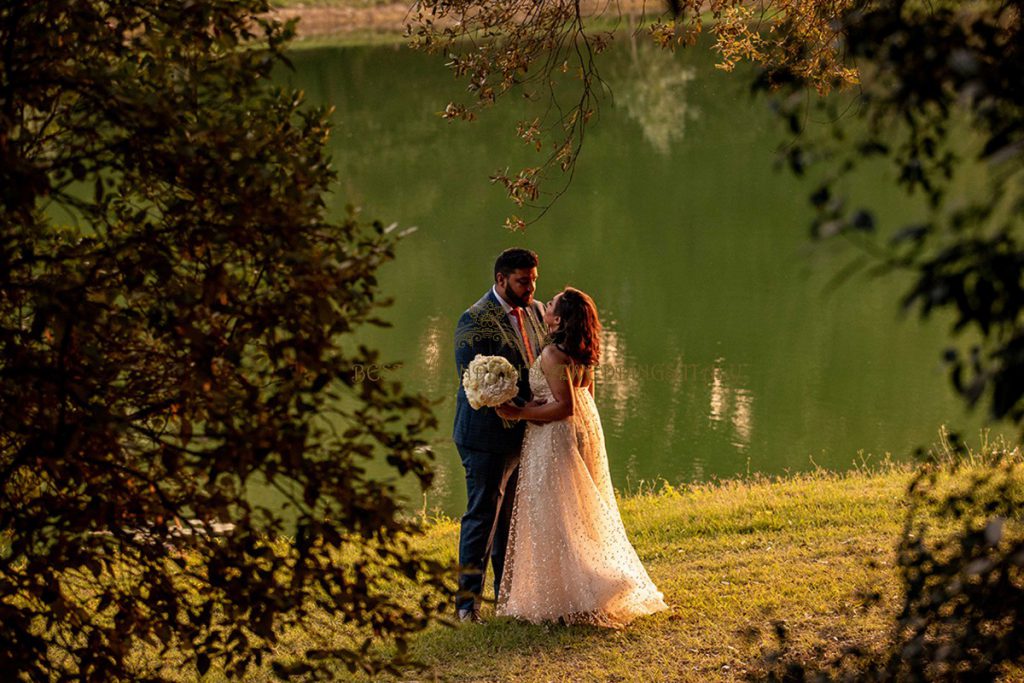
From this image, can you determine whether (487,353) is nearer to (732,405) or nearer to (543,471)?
(543,471)

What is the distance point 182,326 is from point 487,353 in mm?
3867

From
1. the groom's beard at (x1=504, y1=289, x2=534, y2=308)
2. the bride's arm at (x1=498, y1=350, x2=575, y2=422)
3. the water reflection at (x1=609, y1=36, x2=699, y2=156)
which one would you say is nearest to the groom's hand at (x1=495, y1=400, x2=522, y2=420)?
the bride's arm at (x1=498, y1=350, x2=575, y2=422)

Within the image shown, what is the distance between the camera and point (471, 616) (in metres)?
6.64

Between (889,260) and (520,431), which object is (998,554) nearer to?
(889,260)

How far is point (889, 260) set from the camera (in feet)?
7.27

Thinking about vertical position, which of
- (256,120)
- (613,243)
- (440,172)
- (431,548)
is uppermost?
(440,172)

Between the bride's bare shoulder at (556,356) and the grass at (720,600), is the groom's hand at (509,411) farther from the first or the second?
the grass at (720,600)

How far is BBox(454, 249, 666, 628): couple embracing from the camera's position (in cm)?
656

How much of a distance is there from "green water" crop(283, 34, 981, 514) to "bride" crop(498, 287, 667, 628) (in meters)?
1.19

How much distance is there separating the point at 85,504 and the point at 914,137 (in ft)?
7.51

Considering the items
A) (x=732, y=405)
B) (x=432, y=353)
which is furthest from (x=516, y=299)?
(x=432, y=353)

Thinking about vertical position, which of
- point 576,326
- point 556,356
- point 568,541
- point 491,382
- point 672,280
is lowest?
point 568,541

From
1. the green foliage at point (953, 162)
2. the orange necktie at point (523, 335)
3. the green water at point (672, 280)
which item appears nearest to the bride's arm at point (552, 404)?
the orange necktie at point (523, 335)

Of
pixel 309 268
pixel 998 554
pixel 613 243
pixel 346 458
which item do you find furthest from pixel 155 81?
pixel 613 243
